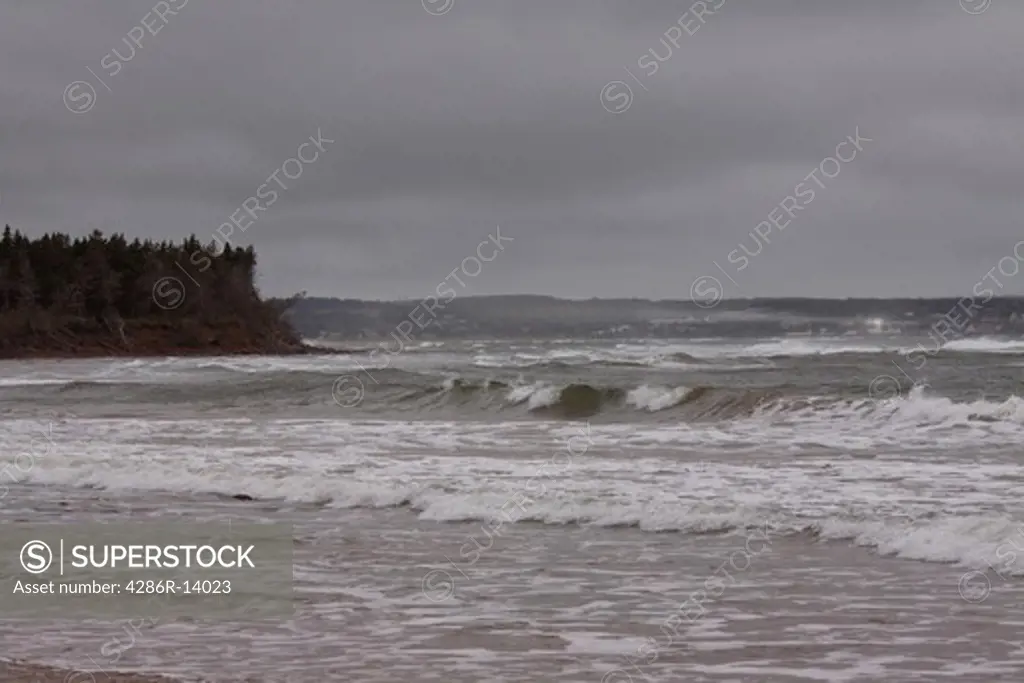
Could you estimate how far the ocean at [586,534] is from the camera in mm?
7305

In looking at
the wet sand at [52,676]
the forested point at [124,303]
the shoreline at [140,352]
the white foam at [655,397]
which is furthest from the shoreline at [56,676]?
the forested point at [124,303]

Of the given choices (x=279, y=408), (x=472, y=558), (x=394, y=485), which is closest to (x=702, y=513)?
(x=472, y=558)

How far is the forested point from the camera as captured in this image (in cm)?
9625

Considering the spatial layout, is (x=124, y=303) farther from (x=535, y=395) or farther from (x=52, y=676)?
(x=52, y=676)

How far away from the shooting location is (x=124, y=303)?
10588cm

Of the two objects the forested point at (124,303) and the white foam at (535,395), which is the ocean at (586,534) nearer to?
the white foam at (535,395)

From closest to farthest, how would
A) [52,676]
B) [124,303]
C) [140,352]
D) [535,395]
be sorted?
[52,676] → [535,395] → [140,352] → [124,303]

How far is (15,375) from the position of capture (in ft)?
185

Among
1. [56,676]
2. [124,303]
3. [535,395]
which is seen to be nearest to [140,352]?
[124,303]

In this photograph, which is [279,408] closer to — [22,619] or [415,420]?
[415,420]

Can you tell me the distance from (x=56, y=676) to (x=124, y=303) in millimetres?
103485

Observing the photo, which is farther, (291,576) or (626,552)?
(626,552)

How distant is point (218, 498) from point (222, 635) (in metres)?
7.16

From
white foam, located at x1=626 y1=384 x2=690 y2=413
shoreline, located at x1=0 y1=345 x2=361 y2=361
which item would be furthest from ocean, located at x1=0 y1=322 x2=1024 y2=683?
shoreline, located at x1=0 y1=345 x2=361 y2=361
